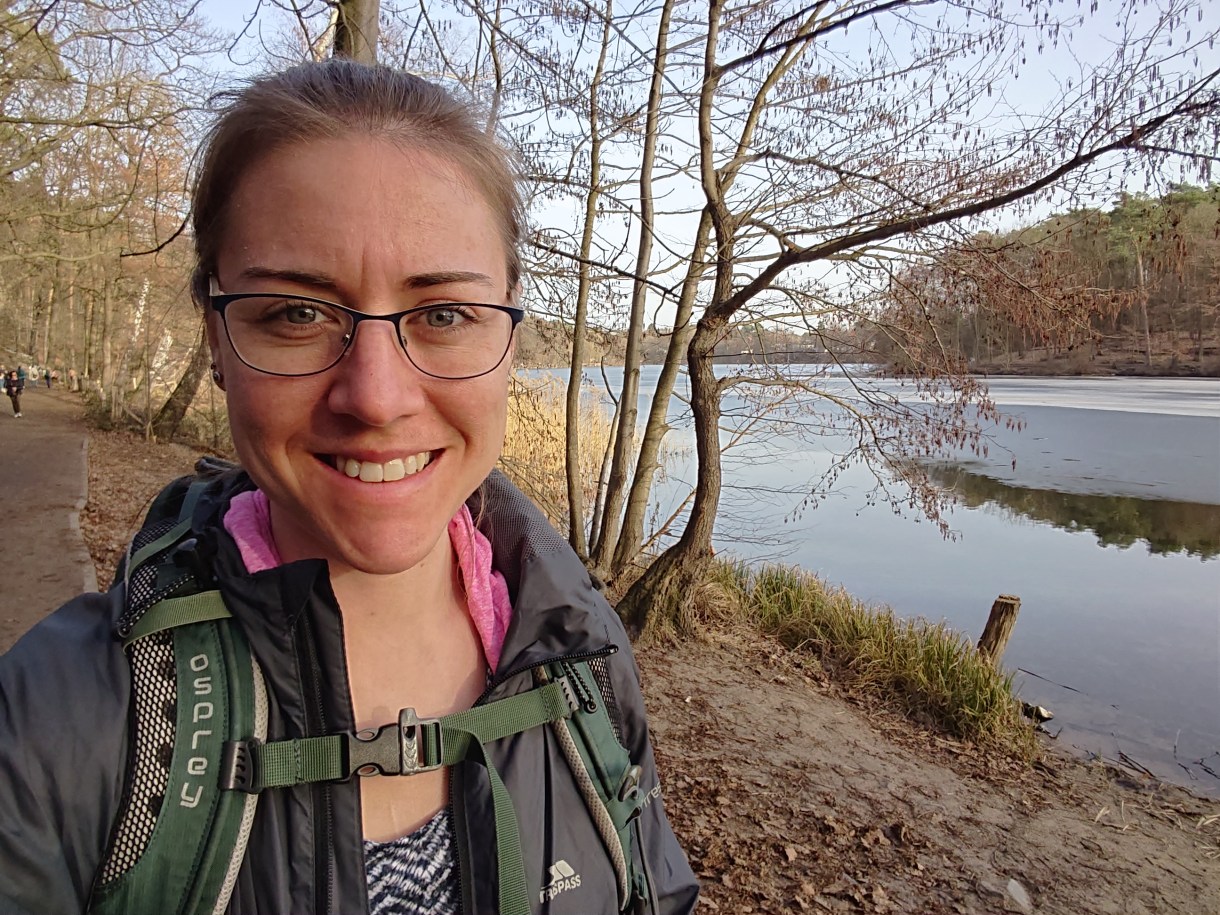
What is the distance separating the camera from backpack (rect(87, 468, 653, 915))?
816 mm

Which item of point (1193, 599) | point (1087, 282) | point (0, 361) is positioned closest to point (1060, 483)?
point (1193, 599)

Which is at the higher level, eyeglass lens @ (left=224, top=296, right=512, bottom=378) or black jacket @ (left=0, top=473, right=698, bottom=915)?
eyeglass lens @ (left=224, top=296, right=512, bottom=378)

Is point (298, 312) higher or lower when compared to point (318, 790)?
higher

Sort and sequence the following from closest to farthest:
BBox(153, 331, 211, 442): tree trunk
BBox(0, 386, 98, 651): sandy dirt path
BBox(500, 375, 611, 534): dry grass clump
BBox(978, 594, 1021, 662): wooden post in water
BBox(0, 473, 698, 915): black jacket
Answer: BBox(0, 473, 698, 915): black jacket, BBox(0, 386, 98, 651): sandy dirt path, BBox(978, 594, 1021, 662): wooden post in water, BBox(500, 375, 611, 534): dry grass clump, BBox(153, 331, 211, 442): tree trunk

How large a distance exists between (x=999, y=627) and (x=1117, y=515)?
8.42 m

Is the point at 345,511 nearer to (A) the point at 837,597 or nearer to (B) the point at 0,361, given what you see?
(A) the point at 837,597

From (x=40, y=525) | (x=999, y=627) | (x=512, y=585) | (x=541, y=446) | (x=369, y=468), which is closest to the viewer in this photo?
(x=369, y=468)

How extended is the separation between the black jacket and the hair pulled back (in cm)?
42

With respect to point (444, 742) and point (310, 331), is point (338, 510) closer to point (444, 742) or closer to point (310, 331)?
point (310, 331)

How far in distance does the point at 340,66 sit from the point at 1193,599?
12.3 m

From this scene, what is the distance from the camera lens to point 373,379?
931 millimetres

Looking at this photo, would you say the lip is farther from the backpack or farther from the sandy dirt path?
the sandy dirt path

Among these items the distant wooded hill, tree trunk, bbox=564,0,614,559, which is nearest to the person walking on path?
tree trunk, bbox=564,0,614,559

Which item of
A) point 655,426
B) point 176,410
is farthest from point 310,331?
point 176,410
